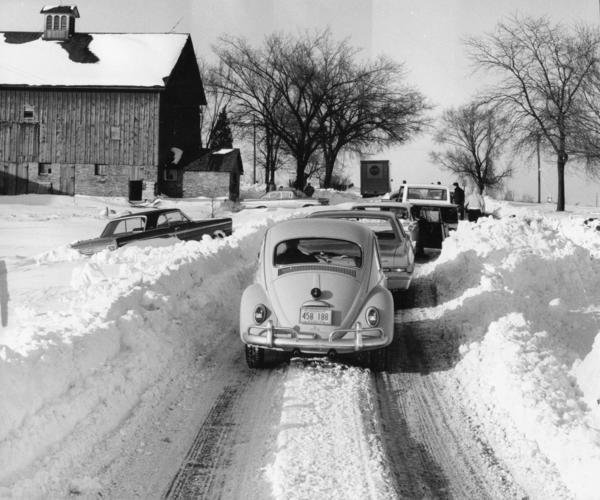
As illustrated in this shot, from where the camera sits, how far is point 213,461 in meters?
4.92

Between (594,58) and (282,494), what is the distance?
1591 inches

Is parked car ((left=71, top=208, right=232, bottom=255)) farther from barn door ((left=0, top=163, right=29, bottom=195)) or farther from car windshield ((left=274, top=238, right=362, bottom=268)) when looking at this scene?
barn door ((left=0, top=163, right=29, bottom=195))

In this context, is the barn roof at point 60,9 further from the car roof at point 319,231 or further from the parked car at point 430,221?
the car roof at point 319,231

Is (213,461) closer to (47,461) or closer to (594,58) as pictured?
(47,461)

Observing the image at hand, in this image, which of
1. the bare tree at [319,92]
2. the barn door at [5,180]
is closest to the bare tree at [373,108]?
the bare tree at [319,92]

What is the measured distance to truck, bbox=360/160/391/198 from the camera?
2005 inches

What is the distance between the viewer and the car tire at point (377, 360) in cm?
746

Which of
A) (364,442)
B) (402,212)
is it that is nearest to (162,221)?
(402,212)

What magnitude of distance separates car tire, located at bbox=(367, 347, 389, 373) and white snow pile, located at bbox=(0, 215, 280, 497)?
2035 mm

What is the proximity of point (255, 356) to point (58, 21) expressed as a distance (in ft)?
150

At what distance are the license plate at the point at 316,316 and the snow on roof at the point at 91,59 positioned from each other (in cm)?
3906

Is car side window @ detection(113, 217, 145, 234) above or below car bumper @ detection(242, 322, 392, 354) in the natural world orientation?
above

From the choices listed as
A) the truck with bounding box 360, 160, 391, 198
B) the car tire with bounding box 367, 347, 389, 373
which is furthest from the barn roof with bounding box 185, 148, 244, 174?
the car tire with bounding box 367, 347, 389, 373

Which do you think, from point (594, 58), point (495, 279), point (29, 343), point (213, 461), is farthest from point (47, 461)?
point (594, 58)
